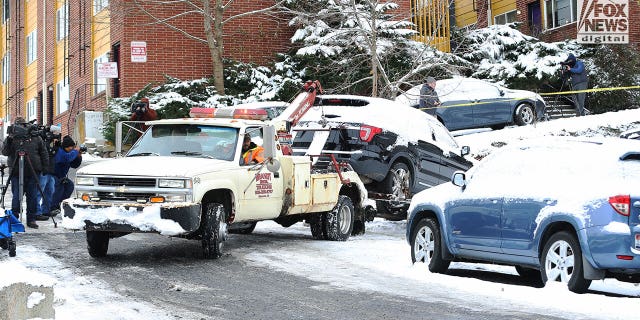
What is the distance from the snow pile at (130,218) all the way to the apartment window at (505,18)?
2646cm

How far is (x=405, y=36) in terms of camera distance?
91.8ft

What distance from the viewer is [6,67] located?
2078 inches

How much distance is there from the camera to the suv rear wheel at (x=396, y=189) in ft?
56.3

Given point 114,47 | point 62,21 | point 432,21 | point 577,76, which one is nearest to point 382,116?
point 577,76

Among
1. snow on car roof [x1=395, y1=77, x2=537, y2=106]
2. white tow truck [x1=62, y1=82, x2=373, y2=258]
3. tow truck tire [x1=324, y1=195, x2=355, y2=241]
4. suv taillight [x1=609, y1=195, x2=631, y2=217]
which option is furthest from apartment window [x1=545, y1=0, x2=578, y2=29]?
suv taillight [x1=609, y1=195, x2=631, y2=217]

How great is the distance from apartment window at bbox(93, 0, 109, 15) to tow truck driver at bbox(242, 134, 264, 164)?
18.9 metres

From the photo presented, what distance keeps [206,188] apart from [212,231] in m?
0.53

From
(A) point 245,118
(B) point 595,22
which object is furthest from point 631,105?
(A) point 245,118

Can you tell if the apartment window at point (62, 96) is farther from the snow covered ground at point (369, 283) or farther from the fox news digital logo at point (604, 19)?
the snow covered ground at point (369, 283)

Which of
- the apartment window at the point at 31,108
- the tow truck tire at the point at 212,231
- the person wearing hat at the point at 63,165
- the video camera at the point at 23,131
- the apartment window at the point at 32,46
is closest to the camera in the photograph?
the tow truck tire at the point at 212,231

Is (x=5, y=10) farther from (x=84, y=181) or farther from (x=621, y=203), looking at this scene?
(x=621, y=203)

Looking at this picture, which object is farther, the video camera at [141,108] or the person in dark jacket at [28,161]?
the video camera at [141,108]

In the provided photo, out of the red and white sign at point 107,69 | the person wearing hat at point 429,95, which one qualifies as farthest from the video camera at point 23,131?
the red and white sign at point 107,69

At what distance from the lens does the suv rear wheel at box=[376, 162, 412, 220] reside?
1717 cm
